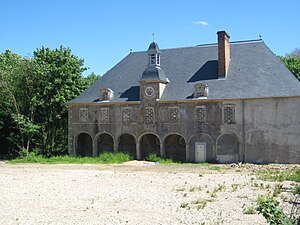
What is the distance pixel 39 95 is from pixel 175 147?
12.6 meters

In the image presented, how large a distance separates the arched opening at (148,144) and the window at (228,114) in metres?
6.11

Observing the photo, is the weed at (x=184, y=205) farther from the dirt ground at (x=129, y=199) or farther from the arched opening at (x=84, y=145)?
the arched opening at (x=84, y=145)

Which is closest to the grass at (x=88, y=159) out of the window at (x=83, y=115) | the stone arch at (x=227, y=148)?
the window at (x=83, y=115)

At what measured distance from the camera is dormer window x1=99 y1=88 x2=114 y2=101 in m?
31.4

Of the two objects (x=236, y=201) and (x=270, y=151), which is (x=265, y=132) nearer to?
(x=270, y=151)

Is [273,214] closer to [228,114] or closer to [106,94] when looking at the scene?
[228,114]

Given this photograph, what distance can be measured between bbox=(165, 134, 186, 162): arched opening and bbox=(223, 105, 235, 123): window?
408cm

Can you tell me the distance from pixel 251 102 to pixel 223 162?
4.66 meters

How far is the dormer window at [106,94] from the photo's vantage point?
103 ft

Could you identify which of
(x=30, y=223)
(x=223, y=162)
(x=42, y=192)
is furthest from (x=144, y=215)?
(x=223, y=162)

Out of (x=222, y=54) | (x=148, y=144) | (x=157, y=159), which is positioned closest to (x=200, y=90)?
(x=222, y=54)

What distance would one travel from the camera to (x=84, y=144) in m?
34.2

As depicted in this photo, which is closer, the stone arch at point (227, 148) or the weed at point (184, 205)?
the weed at point (184, 205)

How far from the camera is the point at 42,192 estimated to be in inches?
579
